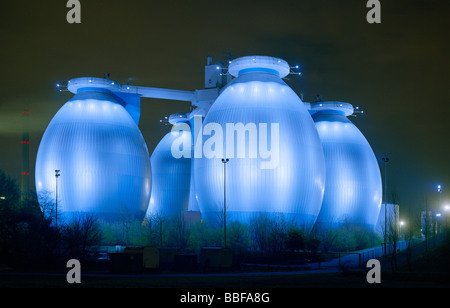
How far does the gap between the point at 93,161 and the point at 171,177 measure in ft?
70.2

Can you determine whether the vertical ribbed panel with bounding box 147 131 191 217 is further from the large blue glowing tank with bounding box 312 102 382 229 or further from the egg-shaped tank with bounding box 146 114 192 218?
the large blue glowing tank with bounding box 312 102 382 229

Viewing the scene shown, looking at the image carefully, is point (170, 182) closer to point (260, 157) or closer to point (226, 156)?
point (226, 156)

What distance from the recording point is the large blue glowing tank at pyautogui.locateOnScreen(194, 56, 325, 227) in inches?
2472

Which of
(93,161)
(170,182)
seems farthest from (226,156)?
(170,182)

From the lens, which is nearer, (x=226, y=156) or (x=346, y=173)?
(x=226, y=156)

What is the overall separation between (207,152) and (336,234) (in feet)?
53.8

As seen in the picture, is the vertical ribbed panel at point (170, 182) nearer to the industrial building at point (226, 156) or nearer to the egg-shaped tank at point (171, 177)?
the egg-shaped tank at point (171, 177)

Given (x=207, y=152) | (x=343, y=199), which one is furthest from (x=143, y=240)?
(x=343, y=199)

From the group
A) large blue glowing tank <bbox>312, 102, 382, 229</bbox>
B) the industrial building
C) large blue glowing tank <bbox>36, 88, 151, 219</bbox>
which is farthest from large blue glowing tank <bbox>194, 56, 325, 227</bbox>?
large blue glowing tank <bbox>312, 102, 382, 229</bbox>

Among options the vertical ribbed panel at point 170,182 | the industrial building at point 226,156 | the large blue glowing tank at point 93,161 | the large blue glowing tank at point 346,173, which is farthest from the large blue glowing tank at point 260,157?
the vertical ribbed panel at point 170,182

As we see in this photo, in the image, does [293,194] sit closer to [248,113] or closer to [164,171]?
[248,113]

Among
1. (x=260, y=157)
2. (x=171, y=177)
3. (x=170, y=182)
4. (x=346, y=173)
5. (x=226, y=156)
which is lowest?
(x=170, y=182)

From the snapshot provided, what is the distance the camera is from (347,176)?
8031 centimetres
